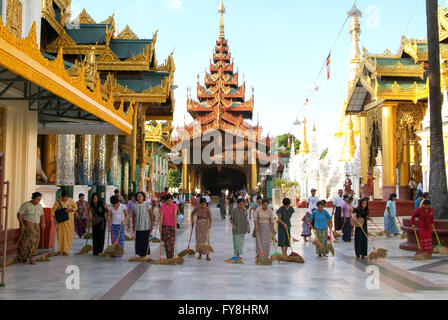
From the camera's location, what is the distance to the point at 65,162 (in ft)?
46.6

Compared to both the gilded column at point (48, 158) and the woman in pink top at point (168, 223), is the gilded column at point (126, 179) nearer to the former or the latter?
the gilded column at point (48, 158)

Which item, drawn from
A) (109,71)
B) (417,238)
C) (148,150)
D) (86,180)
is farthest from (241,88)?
(417,238)

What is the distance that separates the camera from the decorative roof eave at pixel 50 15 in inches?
607

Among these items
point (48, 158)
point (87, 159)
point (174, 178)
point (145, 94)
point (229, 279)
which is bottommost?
point (229, 279)

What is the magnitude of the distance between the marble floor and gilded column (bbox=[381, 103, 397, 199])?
14.7 meters

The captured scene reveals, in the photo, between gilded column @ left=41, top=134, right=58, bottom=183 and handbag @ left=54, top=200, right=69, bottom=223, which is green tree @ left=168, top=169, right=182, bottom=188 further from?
handbag @ left=54, top=200, right=69, bottom=223

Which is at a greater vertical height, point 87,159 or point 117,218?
point 87,159

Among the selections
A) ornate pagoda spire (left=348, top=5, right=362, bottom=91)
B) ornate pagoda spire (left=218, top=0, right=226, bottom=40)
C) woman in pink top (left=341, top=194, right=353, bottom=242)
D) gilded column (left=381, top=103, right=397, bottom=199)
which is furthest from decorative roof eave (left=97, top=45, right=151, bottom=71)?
ornate pagoda spire (left=218, top=0, right=226, bottom=40)

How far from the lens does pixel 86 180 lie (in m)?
16.6

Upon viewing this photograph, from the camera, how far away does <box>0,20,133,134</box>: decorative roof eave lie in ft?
20.1

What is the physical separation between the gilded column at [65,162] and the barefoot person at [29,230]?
5.51 meters

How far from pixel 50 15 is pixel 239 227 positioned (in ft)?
36.1

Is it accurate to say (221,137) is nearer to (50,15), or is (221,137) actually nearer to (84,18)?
(84,18)

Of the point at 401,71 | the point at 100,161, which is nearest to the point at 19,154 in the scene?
the point at 100,161
